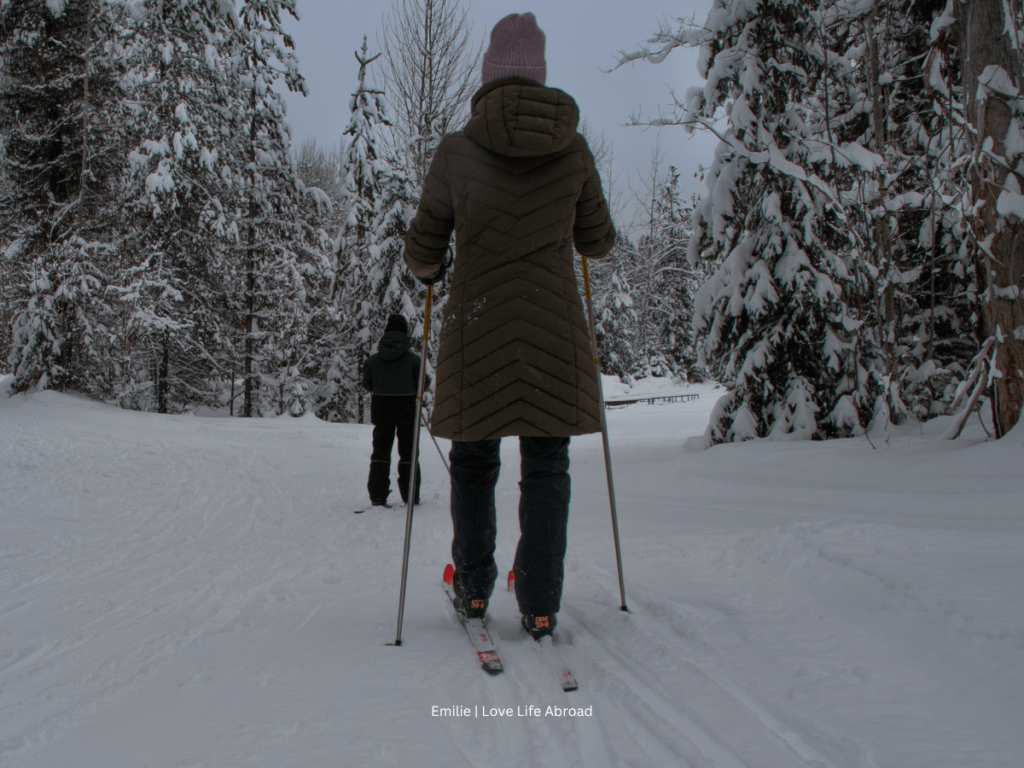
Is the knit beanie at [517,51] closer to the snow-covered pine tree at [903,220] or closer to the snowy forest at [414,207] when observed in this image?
the snowy forest at [414,207]

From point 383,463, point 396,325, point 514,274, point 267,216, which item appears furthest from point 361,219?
point 514,274

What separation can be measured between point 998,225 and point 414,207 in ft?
47.3

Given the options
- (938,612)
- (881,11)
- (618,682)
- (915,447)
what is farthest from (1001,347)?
(881,11)

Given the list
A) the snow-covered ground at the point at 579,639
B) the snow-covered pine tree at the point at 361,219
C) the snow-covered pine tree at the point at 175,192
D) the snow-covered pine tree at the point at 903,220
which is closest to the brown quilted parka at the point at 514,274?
the snow-covered ground at the point at 579,639

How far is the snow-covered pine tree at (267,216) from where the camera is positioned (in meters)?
18.9

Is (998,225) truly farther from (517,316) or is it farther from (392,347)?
(392,347)

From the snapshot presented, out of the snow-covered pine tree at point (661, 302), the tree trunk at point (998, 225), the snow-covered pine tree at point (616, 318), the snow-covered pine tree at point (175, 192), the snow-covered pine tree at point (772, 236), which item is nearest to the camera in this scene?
the tree trunk at point (998, 225)

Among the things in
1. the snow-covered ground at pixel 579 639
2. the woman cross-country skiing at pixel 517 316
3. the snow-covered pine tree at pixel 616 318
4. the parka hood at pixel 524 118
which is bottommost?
the snow-covered ground at pixel 579 639

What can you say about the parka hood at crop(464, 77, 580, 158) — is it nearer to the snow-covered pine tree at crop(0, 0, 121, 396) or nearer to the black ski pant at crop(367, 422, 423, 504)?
the black ski pant at crop(367, 422, 423, 504)

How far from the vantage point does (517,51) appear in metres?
2.36

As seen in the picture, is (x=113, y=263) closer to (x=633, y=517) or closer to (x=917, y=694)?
(x=633, y=517)

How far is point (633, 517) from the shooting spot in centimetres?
490

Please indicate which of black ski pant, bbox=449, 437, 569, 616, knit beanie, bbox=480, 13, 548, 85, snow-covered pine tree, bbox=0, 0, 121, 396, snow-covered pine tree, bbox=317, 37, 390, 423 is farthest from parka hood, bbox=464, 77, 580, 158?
snow-covered pine tree, bbox=0, 0, 121, 396

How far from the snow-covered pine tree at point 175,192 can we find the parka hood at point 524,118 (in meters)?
15.9
